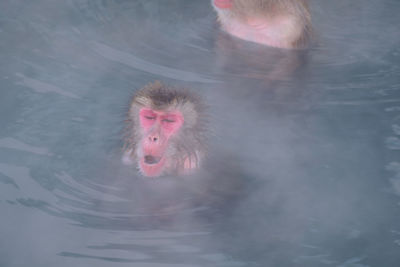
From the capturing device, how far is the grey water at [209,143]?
2969 millimetres

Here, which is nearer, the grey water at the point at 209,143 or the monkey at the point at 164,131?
the grey water at the point at 209,143

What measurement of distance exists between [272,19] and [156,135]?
1.94m

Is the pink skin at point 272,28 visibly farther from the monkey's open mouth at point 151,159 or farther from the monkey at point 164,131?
the monkey's open mouth at point 151,159

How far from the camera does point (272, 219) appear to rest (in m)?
3.15

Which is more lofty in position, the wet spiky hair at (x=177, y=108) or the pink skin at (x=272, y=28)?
the pink skin at (x=272, y=28)

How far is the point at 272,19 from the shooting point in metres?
4.81

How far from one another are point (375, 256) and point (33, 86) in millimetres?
2397

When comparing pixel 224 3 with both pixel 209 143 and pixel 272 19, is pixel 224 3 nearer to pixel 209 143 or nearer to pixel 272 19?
pixel 272 19

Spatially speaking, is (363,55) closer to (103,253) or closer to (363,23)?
(363,23)

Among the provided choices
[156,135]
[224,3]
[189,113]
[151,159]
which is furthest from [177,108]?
[224,3]

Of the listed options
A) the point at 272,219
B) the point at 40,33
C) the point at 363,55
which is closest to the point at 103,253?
the point at 272,219

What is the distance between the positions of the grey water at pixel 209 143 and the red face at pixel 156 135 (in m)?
0.13

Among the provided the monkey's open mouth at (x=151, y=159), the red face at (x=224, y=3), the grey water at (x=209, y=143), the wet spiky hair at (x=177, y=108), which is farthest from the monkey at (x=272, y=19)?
the monkey's open mouth at (x=151, y=159)

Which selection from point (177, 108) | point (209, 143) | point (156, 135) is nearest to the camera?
point (156, 135)
